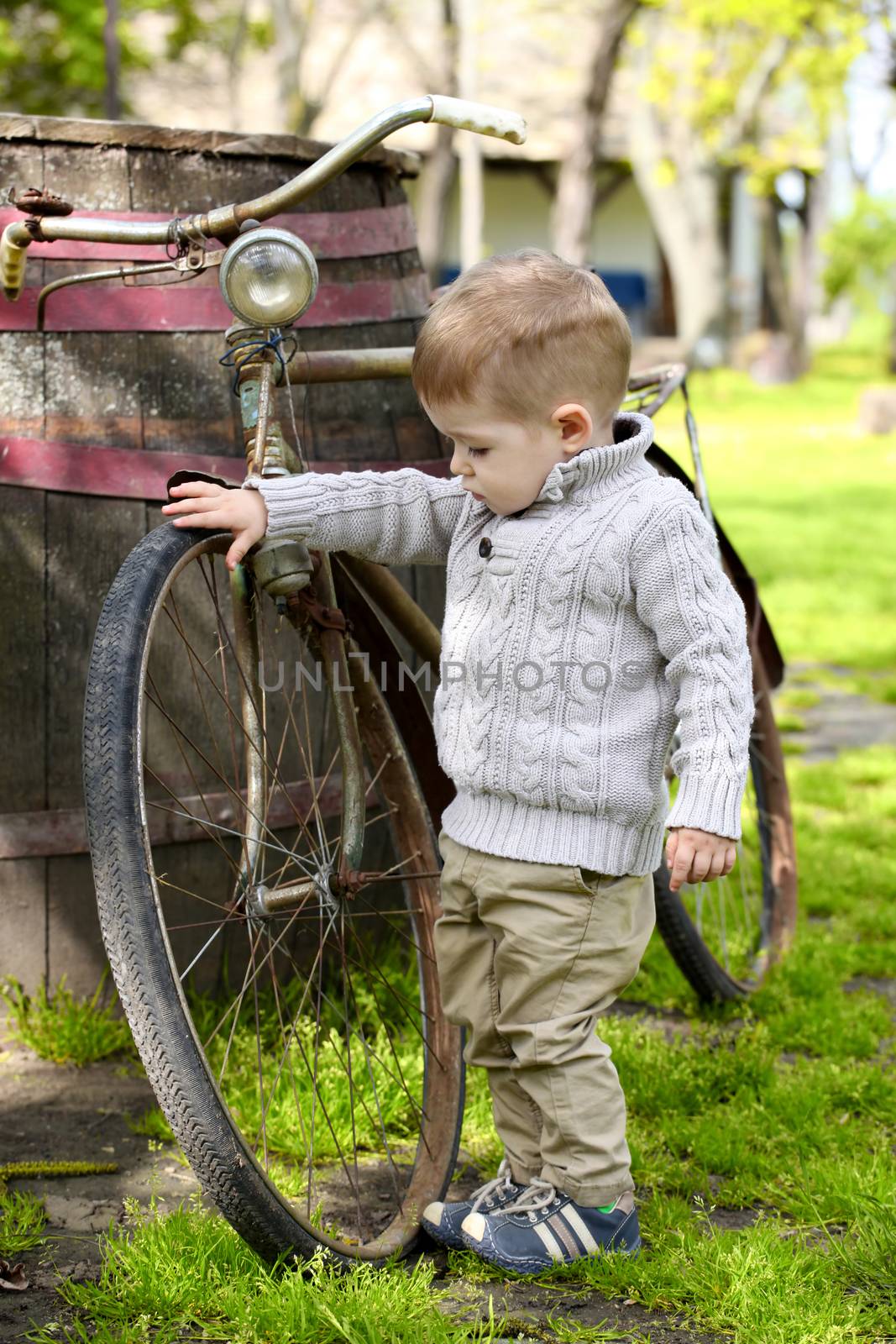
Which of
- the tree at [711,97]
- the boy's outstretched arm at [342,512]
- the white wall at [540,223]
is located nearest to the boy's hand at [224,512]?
the boy's outstretched arm at [342,512]

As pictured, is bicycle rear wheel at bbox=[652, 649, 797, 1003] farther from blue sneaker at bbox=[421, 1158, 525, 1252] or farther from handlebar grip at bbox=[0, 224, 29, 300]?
handlebar grip at bbox=[0, 224, 29, 300]

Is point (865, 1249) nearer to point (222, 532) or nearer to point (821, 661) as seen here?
Result: point (222, 532)

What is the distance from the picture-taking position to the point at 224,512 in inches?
81.6

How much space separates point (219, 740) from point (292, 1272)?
40.6 inches

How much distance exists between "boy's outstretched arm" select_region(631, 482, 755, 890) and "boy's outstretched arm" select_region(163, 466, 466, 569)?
0.36 metres

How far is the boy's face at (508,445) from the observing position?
207cm

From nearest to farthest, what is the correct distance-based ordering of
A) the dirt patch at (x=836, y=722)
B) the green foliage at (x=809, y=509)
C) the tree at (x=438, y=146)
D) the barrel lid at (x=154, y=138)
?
the barrel lid at (x=154, y=138)
the dirt patch at (x=836, y=722)
the green foliage at (x=809, y=509)
the tree at (x=438, y=146)

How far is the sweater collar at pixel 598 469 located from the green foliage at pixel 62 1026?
133 centimetres

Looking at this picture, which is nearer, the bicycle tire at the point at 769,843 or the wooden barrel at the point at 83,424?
the wooden barrel at the point at 83,424

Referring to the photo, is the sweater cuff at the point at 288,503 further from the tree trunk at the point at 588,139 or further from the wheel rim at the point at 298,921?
the tree trunk at the point at 588,139

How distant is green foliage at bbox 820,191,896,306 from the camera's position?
3391cm

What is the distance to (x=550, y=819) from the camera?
6.97 ft

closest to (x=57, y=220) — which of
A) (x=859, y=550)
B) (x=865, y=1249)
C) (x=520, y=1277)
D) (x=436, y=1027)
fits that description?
(x=436, y=1027)

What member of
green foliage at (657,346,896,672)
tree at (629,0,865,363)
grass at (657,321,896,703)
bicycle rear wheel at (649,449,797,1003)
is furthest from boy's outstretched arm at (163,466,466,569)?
tree at (629,0,865,363)
